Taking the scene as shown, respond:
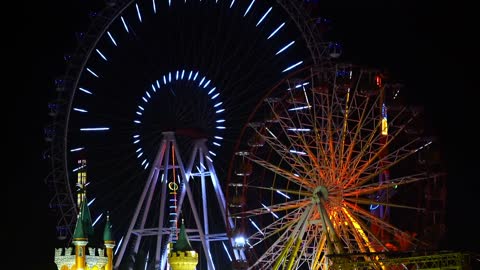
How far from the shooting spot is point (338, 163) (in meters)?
61.1

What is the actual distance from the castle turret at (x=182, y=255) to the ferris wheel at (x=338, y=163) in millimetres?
5165

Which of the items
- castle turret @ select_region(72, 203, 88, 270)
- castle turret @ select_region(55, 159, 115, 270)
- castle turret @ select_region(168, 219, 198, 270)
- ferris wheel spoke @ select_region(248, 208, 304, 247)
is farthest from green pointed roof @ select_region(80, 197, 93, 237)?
ferris wheel spoke @ select_region(248, 208, 304, 247)

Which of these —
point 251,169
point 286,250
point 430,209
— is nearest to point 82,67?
point 251,169

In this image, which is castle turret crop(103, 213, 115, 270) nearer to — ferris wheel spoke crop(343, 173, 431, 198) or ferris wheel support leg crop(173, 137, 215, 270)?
ferris wheel support leg crop(173, 137, 215, 270)

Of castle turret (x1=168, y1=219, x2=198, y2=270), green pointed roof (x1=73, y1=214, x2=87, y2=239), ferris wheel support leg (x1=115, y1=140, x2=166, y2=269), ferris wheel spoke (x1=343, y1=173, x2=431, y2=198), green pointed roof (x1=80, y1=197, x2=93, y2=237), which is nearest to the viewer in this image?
ferris wheel spoke (x1=343, y1=173, x2=431, y2=198)

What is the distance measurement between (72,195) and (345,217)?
53.7ft

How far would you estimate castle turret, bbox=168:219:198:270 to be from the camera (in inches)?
2687

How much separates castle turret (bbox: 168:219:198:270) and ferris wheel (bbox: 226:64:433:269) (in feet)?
16.9

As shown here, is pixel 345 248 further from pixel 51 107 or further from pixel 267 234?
pixel 51 107

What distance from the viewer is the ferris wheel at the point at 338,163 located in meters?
60.4

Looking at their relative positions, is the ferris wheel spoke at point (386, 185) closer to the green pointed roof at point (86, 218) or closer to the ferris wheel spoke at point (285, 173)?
the ferris wheel spoke at point (285, 173)

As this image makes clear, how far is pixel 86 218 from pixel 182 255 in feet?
17.2

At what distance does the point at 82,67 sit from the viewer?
70.6m

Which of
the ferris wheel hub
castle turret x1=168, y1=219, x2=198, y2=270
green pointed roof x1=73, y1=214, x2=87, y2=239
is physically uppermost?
the ferris wheel hub
